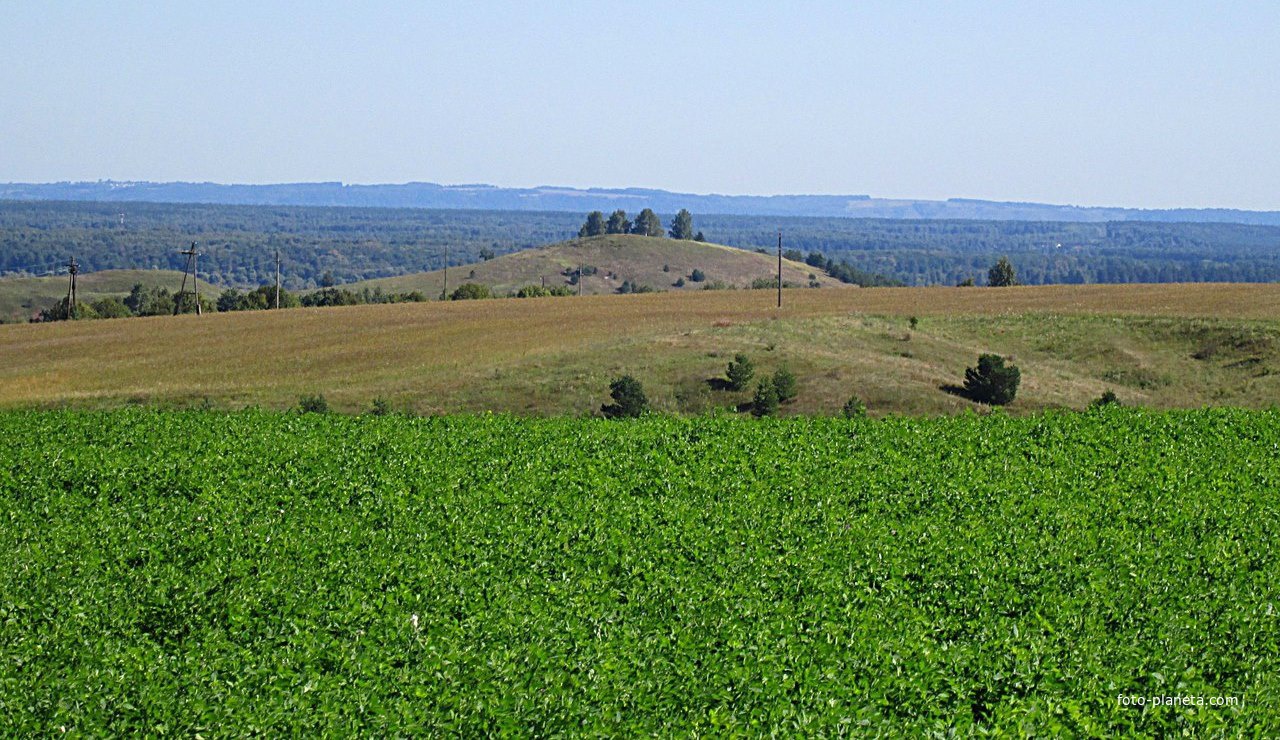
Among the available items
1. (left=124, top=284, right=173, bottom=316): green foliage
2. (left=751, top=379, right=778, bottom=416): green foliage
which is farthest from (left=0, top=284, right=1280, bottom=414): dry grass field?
(left=124, top=284, right=173, bottom=316): green foliage

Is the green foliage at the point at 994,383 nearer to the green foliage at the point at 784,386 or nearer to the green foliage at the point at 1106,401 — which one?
the green foliage at the point at 1106,401

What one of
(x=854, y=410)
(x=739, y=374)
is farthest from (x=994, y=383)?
(x=854, y=410)

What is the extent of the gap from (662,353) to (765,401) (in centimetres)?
1138

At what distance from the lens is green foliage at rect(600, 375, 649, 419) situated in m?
46.9

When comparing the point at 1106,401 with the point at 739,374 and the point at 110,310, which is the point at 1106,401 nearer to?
the point at 739,374

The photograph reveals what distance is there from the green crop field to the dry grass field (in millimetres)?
26609

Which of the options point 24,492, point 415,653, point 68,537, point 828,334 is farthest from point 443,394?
point 415,653

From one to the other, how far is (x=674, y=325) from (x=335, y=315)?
25048 mm

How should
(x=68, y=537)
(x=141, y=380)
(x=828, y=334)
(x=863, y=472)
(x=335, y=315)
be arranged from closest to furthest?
(x=68, y=537), (x=863, y=472), (x=141, y=380), (x=828, y=334), (x=335, y=315)

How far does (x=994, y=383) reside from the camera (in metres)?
53.1

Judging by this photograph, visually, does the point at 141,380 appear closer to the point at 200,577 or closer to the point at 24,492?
the point at 24,492

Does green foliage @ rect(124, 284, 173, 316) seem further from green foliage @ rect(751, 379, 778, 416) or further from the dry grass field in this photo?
green foliage @ rect(751, 379, 778, 416)

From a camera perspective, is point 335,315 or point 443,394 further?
point 335,315

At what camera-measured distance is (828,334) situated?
68.1 m
